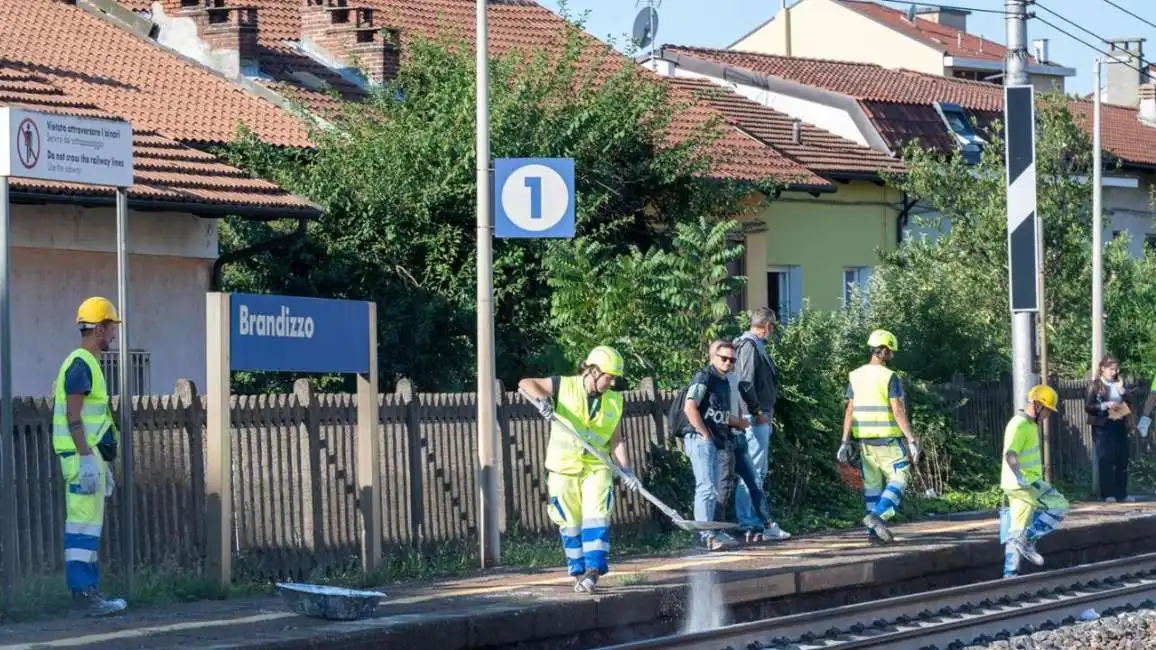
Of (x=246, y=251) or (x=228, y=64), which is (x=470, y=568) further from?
(x=228, y=64)

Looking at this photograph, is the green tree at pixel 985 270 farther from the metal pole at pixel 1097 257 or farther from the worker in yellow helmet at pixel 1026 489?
the worker in yellow helmet at pixel 1026 489

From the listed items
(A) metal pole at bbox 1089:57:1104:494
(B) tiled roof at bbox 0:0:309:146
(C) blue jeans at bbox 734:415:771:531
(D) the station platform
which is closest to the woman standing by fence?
(A) metal pole at bbox 1089:57:1104:494

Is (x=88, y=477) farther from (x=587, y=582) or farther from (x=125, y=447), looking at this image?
(x=587, y=582)

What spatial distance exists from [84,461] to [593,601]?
3364mm

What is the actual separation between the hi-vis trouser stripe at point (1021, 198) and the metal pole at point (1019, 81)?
17 cm

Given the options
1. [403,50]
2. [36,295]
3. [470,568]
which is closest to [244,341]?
[470,568]

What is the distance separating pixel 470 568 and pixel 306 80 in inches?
529

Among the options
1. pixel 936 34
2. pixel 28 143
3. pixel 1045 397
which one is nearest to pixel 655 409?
pixel 1045 397

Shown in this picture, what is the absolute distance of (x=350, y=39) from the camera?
27.5 metres

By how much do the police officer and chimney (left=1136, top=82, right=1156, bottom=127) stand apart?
34574 mm

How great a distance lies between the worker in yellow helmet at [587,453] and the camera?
1234cm

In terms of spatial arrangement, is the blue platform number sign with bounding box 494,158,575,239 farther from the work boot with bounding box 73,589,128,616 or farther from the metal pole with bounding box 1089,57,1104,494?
the metal pole with bounding box 1089,57,1104,494

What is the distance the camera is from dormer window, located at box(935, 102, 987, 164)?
35188mm

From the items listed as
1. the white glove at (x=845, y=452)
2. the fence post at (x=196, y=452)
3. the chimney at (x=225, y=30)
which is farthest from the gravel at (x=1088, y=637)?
the chimney at (x=225, y=30)
